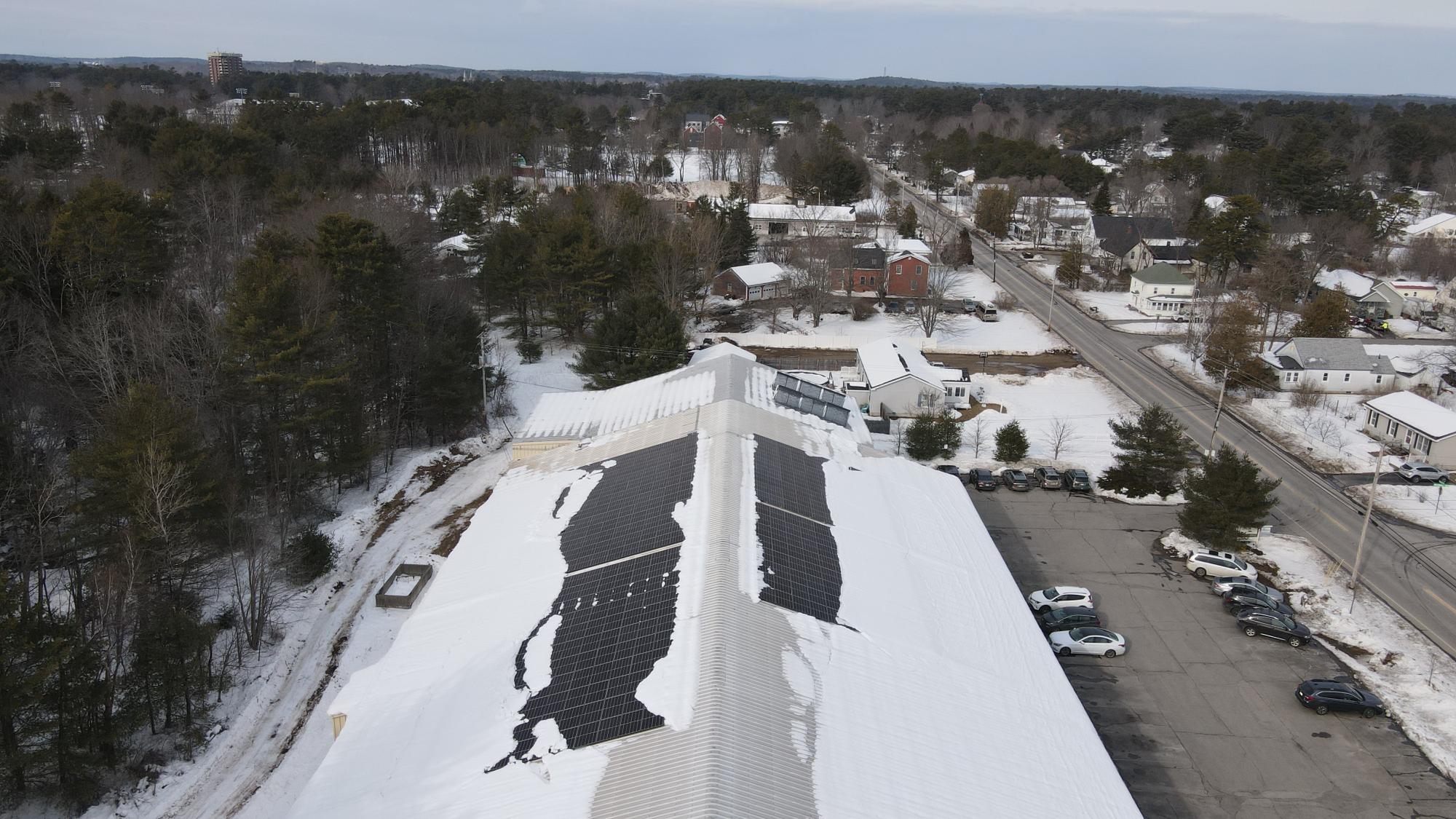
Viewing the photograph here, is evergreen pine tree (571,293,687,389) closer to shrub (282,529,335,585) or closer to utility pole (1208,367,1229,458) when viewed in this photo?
shrub (282,529,335,585)

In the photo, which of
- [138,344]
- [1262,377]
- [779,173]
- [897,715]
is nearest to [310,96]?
[779,173]

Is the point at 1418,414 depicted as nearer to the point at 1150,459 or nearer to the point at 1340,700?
the point at 1150,459

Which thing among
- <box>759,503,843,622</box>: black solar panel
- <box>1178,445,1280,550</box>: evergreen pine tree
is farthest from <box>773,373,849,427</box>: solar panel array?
<box>1178,445,1280,550</box>: evergreen pine tree

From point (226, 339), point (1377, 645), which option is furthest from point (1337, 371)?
point (226, 339)

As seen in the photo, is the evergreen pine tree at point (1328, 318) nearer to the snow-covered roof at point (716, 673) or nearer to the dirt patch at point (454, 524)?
the snow-covered roof at point (716, 673)

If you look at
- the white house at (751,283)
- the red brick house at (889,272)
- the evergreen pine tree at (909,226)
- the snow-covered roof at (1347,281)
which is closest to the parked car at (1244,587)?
the red brick house at (889,272)

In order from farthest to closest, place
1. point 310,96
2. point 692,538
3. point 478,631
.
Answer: point 310,96
point 692,538
point 478,631

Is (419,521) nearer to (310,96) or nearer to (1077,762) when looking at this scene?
(1077,762)
